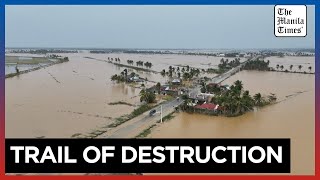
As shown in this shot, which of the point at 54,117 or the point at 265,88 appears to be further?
the point at 265,88

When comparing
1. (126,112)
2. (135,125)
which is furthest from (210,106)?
(135,125)

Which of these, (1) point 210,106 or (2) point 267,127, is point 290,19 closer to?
(2) point 267,127

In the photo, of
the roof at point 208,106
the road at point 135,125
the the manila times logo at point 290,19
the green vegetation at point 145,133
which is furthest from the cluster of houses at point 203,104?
the the manila times logo at point 290,19

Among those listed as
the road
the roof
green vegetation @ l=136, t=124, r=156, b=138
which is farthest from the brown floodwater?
the roof

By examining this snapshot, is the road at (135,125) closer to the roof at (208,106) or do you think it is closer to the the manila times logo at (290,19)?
the roof at (208,106)

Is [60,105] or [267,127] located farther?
[60,105]

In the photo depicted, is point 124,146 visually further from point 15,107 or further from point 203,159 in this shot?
point 15,107

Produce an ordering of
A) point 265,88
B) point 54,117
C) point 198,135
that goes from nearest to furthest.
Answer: point 198,135
point 54,117
point 265,88

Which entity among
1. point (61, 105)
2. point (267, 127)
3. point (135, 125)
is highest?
point (61, 105)

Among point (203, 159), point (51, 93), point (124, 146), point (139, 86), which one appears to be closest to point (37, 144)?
point (124, 146)
